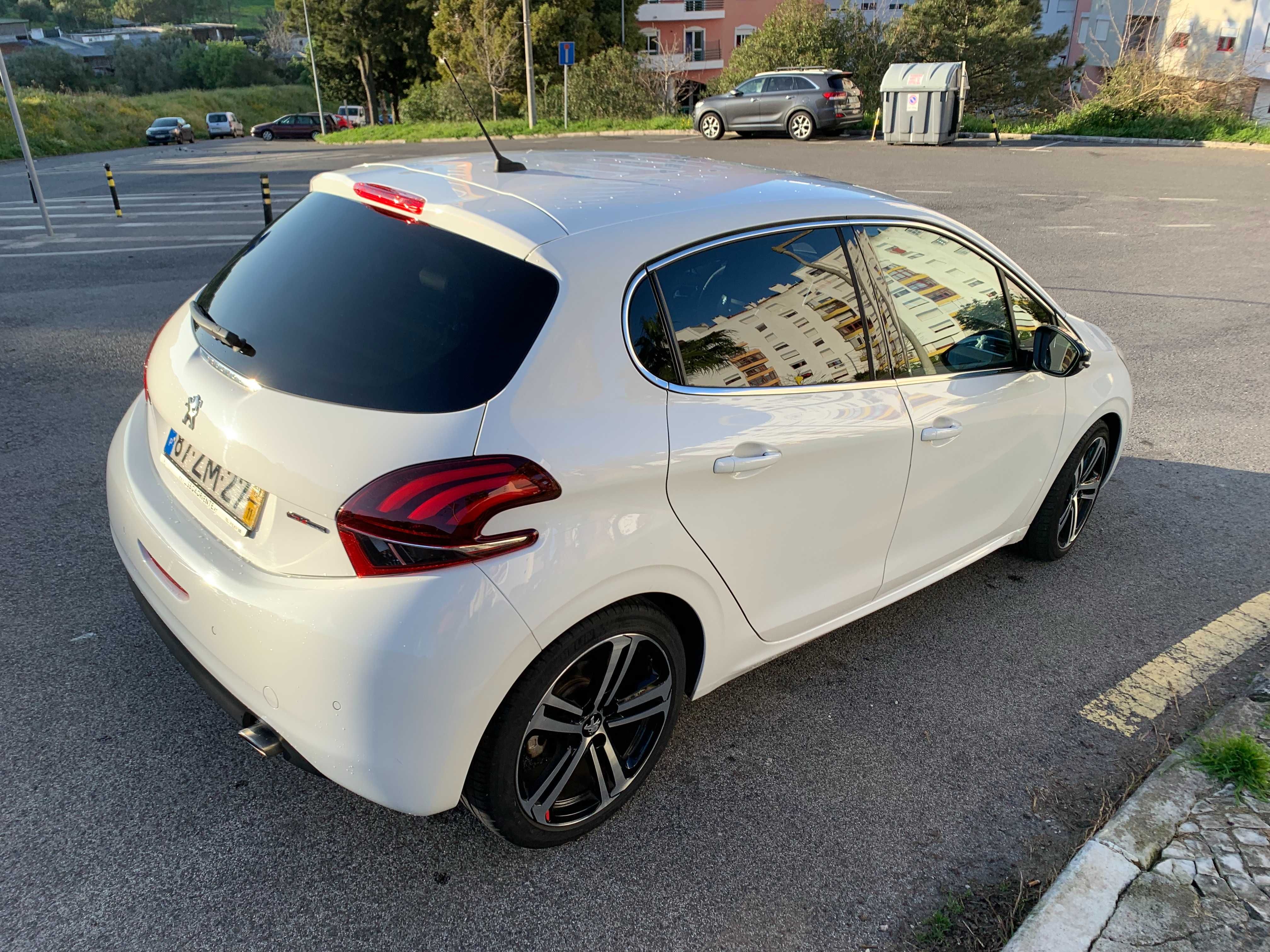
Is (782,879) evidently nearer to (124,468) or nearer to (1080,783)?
(1080,783)

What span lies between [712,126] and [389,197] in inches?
1009

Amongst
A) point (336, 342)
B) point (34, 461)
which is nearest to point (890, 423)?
point (336, 342)

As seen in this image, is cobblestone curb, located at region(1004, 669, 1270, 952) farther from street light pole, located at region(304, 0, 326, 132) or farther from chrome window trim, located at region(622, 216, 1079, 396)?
street light pole, located at region(304, 0, 326, 132)

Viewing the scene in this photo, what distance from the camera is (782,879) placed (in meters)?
2.49

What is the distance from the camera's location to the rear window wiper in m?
2.46

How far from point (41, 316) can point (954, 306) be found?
7.74 meters

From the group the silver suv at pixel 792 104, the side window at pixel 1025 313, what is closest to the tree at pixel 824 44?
the silver suv at pixel 792 104

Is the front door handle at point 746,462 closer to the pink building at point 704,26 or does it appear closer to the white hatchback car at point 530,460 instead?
the white hatchback car at point 530,460

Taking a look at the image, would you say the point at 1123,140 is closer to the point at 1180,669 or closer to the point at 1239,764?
the point at 1180,669

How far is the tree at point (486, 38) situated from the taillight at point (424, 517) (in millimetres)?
37637

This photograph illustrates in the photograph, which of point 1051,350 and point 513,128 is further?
point 513,128

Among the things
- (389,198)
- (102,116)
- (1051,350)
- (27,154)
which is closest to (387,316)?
(389,198)

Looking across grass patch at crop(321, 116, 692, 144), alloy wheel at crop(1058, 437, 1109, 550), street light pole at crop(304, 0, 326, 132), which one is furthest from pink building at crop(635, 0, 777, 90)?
alloy wheel at crop(1058, 437, 1109, 550)

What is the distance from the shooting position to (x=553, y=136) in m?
29.6
